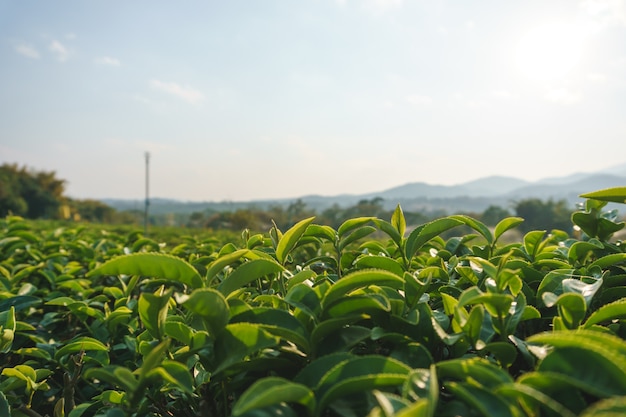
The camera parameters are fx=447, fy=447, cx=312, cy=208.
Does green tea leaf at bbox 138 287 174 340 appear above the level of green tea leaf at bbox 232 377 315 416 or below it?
above

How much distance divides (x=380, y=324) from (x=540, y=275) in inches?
20.9

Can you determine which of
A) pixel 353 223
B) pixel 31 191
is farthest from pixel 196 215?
pixel 353 223

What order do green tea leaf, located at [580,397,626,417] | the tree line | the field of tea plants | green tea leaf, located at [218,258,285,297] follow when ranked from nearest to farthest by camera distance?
green tea leaf, located at [580,397,626,417], the field of tea plants, green tea leaf, located at [218,258,285,297], the tree line

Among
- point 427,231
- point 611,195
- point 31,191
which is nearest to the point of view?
point 611,195

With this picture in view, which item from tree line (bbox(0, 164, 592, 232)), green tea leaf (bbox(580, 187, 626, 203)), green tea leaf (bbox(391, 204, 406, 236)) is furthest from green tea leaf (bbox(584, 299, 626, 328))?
tree line (bbox(0, 164, 592, 232))

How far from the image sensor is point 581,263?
4.17 feet

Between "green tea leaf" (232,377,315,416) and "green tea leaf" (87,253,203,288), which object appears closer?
"green tea leaf" (232,377,315,416)

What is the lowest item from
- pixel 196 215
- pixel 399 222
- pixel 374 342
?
pixel 196 215

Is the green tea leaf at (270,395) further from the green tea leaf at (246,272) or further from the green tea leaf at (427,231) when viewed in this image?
the green tea leaf at (427,231)

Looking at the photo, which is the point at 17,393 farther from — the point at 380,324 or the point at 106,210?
the point at 106,210

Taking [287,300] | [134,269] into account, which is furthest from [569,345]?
[134,269]

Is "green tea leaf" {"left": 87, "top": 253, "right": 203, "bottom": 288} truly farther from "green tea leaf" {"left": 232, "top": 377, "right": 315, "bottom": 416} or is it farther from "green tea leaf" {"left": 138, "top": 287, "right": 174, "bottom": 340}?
"green tea leaf" {"left": 232, "top": 377, "right": 315, "bottom": 416}

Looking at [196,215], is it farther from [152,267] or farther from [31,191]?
[152,267]

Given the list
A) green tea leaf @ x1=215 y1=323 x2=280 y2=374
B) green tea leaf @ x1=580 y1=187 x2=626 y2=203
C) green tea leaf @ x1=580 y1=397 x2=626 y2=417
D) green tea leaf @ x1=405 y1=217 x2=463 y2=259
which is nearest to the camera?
green tea leaf @ x1=580 y1=397 x2=626 y2=417
